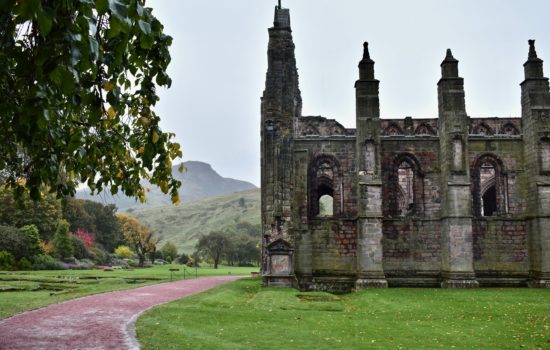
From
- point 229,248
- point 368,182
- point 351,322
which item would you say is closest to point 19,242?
point 368,182

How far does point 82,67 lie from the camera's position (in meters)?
3.31

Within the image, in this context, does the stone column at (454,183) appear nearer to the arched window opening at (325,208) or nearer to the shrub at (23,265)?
the arched window opening at (325,208)

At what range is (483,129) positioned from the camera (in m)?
27.4

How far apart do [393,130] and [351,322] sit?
15.1 metres

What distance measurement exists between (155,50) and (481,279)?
24007mm

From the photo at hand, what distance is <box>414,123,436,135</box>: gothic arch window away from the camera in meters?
27.2

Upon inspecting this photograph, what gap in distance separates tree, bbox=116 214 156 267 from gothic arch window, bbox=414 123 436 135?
1623 inches

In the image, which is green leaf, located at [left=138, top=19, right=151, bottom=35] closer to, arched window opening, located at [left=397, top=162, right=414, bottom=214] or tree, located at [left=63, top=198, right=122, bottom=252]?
arched window opening, located at [left=397, top=162, right=414, bottom=214]

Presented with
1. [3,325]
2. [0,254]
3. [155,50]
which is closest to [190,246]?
[0,254]

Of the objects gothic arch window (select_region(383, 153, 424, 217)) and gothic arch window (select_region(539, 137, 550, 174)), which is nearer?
gothic arch window (select_region(539, 137, 550, 174))

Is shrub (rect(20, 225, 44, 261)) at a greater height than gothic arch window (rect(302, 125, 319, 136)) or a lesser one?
lesser

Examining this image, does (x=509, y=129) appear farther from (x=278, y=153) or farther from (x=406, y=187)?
(x=278, y=153)

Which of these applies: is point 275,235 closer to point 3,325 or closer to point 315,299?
point 315,299

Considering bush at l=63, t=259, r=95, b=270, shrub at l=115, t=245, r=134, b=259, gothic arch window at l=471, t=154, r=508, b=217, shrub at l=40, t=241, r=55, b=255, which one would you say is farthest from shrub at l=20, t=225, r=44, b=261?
gothic arch window at l=471, t=154, r=508, b=217
